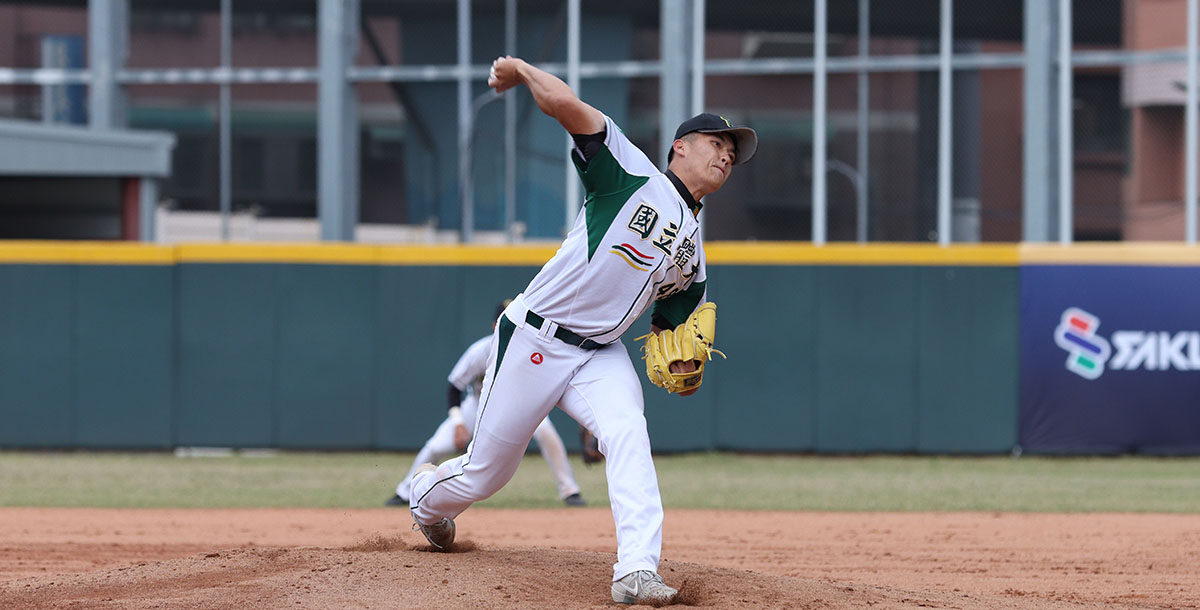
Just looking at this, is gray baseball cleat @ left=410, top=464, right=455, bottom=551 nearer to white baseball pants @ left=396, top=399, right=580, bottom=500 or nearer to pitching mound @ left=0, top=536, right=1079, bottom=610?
pitching mound @ left=0, top=536, right=1079, bottom=610

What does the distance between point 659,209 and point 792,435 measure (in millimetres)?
9066

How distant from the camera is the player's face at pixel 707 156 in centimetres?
479

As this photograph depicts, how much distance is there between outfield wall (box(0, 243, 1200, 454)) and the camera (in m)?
13.3

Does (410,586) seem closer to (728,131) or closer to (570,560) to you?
(570,560)

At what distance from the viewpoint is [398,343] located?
13656 millimetres

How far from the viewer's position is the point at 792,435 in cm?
1335

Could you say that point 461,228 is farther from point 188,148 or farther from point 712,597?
point 712,597

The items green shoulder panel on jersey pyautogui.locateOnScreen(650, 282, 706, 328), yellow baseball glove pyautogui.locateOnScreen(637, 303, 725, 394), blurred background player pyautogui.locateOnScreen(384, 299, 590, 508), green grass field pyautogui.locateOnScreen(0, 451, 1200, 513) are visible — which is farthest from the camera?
green grass field pyautogui.locateOnScreen(0, 451, 1200, 513)

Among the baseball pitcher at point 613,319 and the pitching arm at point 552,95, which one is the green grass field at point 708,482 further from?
the pitching arm at point 552,95

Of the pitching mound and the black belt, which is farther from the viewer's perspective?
the black belt

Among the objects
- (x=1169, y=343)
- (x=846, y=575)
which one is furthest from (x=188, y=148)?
(x=846, y=575)

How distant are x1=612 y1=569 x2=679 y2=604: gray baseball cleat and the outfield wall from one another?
8784 mm

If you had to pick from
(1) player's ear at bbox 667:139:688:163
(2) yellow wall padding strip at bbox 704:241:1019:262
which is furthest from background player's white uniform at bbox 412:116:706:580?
(2) yellow wall padding strip at bbox 704:241:1019:262

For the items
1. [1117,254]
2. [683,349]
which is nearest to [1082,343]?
[1117,254]
